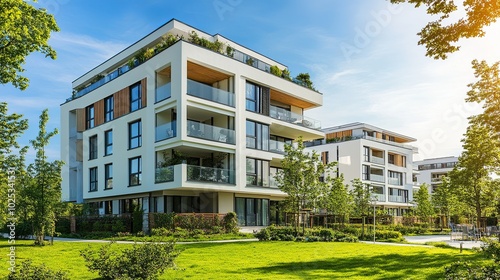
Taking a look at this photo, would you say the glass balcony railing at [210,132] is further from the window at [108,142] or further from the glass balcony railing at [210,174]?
the window at [108,142]

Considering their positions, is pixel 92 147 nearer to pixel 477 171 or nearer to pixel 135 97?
pixel 135 97

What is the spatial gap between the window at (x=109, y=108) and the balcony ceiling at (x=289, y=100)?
12865 mm

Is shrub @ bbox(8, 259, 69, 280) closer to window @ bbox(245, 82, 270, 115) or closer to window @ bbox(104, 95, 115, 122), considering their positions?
window @ bbox(245, 82, 270, 115)

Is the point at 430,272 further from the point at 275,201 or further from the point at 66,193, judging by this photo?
the point at 66,193

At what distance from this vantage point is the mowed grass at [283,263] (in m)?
11.0

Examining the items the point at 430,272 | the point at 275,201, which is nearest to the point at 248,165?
the point at 275,201

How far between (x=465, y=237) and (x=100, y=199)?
1104 inches

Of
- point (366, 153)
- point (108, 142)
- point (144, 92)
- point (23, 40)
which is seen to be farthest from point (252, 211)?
point (366, 153)

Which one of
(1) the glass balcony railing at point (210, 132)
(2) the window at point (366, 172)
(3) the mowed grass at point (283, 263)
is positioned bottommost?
(3) the mowed grass at point (283, 263)

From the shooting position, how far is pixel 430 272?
37.9 ft

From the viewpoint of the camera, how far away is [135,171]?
99.7ft

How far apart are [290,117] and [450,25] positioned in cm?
2422

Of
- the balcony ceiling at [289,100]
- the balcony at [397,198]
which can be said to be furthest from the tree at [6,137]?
the balcony at [397,198]

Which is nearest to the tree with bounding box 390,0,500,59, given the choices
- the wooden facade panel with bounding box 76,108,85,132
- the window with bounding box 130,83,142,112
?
the window with bounding box 130,83,142,112
